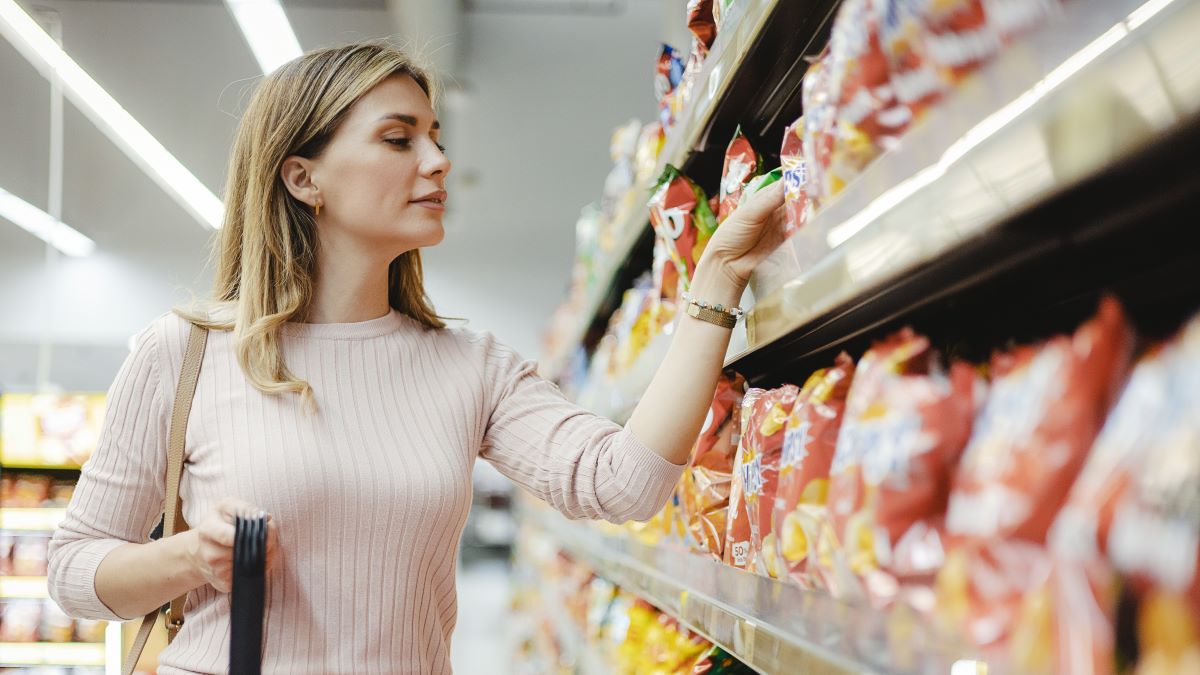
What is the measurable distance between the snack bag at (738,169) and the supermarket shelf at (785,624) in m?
0.49

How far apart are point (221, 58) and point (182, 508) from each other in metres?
4.24

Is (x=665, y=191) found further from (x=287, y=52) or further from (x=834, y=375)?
(x=287, y=52)

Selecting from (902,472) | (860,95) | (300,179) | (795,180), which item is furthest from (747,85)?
(902,472)

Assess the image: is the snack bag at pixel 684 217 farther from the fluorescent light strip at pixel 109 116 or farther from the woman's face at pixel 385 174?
the fluorescent light strip at pixel 109 116

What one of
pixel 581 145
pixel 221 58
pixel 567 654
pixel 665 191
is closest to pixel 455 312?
pixel 581 145

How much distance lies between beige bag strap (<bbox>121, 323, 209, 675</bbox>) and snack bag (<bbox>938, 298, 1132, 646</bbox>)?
3.59 feet

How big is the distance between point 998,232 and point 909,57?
0.18 meters

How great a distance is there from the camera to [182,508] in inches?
55.2

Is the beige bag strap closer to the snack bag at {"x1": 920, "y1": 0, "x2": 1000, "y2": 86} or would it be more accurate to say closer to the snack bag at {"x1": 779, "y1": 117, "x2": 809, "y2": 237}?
the snack bag at {"x1": 779, "y1": 117, "x2": 809, "y2": 237}

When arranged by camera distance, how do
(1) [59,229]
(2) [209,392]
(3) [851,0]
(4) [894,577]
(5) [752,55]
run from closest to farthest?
(4) [894,577], (3) [851,0], (5) [752,55], (2) [209,392], (1) [59,229]

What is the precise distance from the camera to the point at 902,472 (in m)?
0.68

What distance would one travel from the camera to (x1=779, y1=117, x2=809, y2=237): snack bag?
1.03 m

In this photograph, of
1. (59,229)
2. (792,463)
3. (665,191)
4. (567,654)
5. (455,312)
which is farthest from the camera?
(455,312)

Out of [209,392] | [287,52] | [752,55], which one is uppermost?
[287,52]
